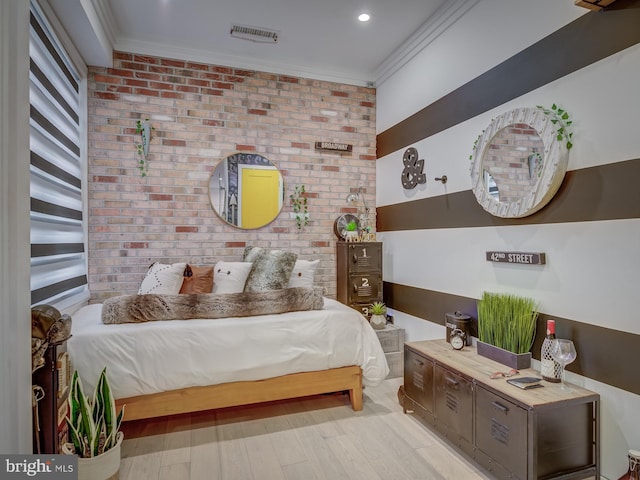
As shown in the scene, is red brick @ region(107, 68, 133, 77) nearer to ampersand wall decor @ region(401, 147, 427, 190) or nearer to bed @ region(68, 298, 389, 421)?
bed @ region(68, 298, 389, 421)

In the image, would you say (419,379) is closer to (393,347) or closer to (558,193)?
(393,347)

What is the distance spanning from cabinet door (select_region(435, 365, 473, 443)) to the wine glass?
45cm

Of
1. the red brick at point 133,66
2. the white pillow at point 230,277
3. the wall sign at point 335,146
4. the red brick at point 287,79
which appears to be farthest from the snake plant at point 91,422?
the red brick at point 287,79

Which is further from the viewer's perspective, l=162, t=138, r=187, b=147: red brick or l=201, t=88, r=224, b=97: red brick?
l=201, t=88, r=224, b=97: red brick

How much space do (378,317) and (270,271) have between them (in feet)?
3.74

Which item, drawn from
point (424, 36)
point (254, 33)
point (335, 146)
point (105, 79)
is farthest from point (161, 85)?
point (424, 36)

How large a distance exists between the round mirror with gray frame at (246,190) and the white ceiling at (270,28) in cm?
97

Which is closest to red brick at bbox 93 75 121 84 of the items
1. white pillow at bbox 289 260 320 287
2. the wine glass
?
white pillow at bbox 289 260 320 287

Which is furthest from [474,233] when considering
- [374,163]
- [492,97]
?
[374,163]

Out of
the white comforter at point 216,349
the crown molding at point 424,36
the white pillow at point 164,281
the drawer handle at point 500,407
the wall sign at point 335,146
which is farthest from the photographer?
the wall sign at point 335,146

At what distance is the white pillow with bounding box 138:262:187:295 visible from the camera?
9.68ft

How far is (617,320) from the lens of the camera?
1.74 metres

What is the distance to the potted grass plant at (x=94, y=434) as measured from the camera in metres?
1.69

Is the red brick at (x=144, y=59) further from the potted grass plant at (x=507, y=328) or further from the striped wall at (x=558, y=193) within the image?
the potted grass plant at (x=507, y=328)
